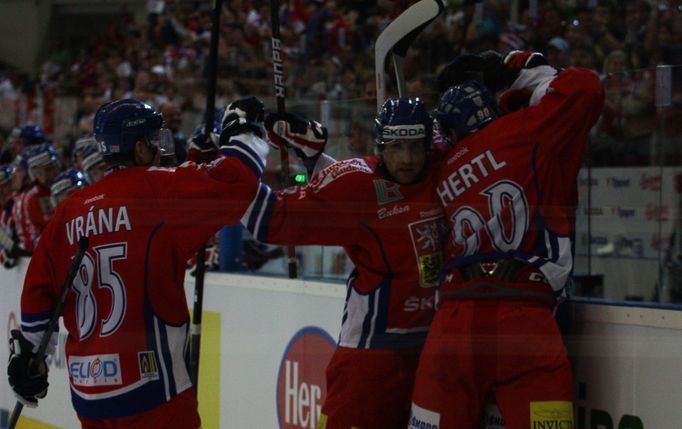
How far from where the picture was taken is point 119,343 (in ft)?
9.44

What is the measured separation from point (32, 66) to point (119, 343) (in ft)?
27.6

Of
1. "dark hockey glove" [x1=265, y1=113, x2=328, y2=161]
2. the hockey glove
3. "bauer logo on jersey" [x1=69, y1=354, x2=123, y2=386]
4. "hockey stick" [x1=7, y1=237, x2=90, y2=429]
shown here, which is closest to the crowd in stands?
"dark hockey glove" [x1=265, y1=113, x2=328, y2=161]

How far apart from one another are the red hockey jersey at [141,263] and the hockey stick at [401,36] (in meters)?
0.64

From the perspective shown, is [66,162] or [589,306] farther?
[66,162]

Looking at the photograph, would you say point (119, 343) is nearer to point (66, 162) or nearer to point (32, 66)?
point (66, 162)

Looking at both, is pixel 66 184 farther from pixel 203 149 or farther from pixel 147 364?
pixel 147 364

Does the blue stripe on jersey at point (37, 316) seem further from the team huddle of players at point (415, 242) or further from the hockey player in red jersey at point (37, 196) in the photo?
the hockey player in red jersey at point (37, 196)

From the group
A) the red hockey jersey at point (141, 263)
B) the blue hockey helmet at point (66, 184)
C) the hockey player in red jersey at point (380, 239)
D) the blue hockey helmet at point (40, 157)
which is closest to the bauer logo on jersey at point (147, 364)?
the red hockey jersey at point (141, 263)

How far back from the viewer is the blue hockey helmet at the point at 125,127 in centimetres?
294

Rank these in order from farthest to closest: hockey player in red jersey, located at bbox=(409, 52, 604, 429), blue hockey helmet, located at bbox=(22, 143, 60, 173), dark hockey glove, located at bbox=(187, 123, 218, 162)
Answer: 1. blue hockey helmet, located at bbox=(22, 143, 60, 173)
2. dark hockey glove, located at bbox=(187, 123, 218, 162)
3. hockey player in red jersey, located at bbox=(409, 52, 604, 429)

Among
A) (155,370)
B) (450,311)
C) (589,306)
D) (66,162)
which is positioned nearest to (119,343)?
(155,370)

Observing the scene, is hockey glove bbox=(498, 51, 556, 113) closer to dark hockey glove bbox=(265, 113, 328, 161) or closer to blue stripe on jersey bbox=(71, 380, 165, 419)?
dark hockey glove bbox=(265, 113, 328, 161)

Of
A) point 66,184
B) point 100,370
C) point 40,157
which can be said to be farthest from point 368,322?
point 40,157

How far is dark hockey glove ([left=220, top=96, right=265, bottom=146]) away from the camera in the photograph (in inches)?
115
